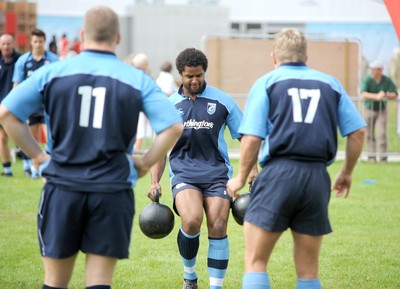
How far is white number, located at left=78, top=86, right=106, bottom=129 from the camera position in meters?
4.98


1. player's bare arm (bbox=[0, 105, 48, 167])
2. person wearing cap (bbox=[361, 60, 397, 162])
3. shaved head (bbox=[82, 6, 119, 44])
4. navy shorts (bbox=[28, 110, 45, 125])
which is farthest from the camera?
person wearing cap (bbox=[361, 60, 397, 162])

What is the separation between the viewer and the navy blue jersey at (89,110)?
500 cm

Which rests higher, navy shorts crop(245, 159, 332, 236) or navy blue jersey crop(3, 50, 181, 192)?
navy blue jersey crop(3, 50, 181, 192)

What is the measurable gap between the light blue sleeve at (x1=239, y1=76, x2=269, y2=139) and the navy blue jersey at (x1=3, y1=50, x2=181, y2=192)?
2.38ft

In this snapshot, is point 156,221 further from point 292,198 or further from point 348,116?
point 348,116

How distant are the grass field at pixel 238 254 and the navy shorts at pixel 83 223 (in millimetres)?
2661

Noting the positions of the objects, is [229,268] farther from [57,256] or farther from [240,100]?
[240,100]

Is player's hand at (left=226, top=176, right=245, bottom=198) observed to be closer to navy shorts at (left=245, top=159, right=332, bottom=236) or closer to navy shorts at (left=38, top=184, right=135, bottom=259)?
navy shorts at (left=245, top=159, right=332, bottom=236)

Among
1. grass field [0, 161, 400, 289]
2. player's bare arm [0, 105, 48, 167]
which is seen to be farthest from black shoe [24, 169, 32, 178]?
player's bare arm [0, 105, 48, 167]

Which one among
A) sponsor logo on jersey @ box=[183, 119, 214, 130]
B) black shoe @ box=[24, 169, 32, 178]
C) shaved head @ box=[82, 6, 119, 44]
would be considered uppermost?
shaved head @ box=[82, 6, 119, 44]

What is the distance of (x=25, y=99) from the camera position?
5.09m

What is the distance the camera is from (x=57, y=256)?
507cm

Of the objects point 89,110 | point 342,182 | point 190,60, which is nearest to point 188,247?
point 190,60

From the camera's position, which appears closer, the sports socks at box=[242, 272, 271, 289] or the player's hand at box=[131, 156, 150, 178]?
the player's hand at box=[131, 156, 150, 178]
